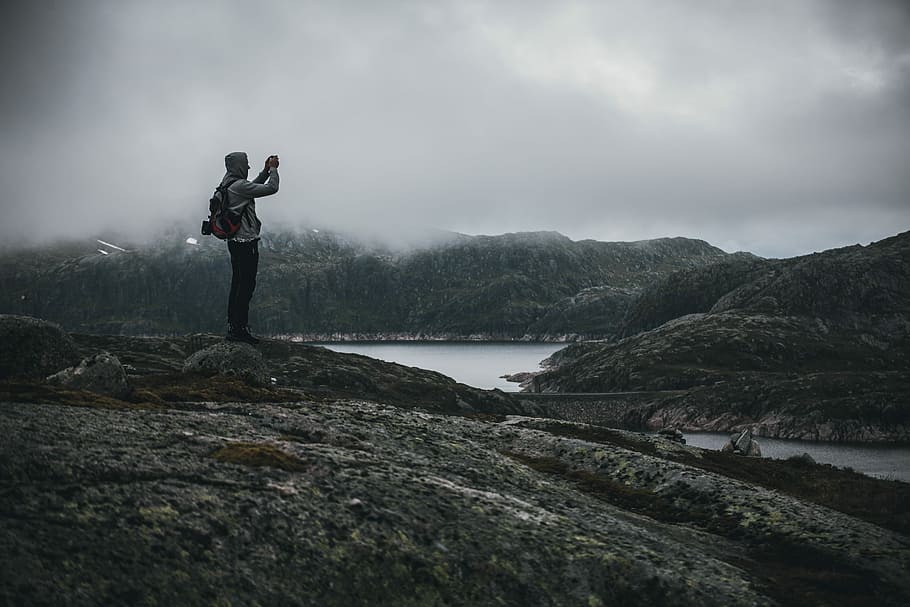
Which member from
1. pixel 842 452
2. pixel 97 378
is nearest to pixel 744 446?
pixel 97 378

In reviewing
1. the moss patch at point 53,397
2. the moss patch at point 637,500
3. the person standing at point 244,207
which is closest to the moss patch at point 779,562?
the moss patch at point 637,500

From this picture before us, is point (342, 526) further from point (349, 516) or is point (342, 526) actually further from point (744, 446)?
point (744, 446)

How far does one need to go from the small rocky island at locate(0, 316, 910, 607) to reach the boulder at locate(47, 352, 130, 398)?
0.14 feet

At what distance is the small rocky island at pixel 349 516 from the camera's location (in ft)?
29.3

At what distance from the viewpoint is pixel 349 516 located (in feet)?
36.4

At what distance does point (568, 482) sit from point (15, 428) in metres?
12.2

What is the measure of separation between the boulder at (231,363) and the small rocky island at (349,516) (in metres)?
3.21

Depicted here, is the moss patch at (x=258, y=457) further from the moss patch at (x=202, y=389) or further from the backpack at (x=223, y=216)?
the backpack at (x=223, y=216)

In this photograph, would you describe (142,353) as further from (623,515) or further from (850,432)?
(850,432)

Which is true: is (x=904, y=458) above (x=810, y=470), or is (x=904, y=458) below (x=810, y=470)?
below

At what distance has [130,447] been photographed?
447 inches

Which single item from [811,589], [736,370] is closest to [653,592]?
[811,589]

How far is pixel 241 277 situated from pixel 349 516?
13792mm

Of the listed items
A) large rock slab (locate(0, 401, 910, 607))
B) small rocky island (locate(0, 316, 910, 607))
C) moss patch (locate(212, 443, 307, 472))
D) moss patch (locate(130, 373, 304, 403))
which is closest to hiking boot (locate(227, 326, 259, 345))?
moss patch (locate(130, 373, 304, 403))
